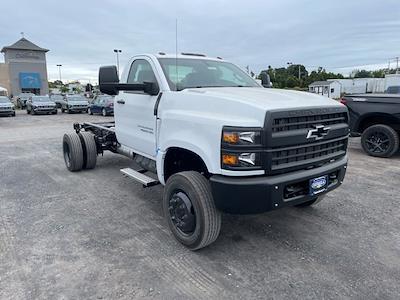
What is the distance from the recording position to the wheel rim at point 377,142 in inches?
326

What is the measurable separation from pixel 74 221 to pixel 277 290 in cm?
278

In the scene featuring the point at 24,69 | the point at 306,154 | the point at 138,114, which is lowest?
the point at 306,154

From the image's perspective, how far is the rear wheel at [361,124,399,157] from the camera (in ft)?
26.6

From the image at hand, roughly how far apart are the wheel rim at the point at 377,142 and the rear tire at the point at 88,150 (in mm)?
6570

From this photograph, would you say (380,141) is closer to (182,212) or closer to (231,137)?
(182,212)

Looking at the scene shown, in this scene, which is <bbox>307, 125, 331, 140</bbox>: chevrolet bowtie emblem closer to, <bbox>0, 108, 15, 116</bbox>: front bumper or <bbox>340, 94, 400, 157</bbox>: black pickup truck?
<bbox>340, 94, 400, 157</bbox>: black pickup truck

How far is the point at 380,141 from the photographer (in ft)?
27.5

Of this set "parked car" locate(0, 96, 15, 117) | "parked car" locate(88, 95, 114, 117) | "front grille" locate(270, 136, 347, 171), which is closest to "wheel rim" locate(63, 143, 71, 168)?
"front grille" locate(270, 136, 347, 171)

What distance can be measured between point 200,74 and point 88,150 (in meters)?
3.48

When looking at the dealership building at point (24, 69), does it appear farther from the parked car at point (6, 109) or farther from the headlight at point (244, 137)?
the headlight at point (244, 137)

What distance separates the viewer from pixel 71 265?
11.2ft

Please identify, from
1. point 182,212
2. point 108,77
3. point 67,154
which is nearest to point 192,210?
point 182,212

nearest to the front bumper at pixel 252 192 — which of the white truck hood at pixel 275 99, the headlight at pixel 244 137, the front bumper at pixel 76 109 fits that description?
the headlight at pixel 244 137

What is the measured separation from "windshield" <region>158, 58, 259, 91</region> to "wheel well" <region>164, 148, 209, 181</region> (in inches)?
31.2
